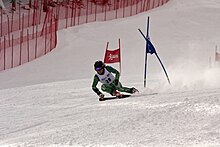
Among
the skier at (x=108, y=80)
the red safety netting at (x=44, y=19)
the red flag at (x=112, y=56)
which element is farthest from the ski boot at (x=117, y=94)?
the red safety netting at (x=44, y=19)

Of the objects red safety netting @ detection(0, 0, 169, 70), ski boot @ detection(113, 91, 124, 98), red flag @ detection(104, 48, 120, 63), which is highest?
red flag @ detection(104, 48, 120, 63)

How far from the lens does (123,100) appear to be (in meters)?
10.7

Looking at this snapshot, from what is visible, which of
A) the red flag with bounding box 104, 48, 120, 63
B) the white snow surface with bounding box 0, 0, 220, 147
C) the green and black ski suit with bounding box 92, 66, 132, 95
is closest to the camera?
the white snow surface with bounding box 0, 0, 220, 147

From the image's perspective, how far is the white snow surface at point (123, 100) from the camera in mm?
6871

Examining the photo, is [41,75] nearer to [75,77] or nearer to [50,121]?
[75,77]

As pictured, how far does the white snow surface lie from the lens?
6.87 metres

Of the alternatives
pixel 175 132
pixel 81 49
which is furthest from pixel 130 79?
pixel 175 132

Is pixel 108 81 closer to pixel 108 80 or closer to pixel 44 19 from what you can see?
pixel 108 80

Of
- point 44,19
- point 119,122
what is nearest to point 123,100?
point 119,122

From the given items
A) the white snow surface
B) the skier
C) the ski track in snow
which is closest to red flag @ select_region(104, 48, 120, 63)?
the white snow surface

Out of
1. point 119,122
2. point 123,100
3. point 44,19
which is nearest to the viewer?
point 119,122

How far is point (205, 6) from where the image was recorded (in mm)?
33594

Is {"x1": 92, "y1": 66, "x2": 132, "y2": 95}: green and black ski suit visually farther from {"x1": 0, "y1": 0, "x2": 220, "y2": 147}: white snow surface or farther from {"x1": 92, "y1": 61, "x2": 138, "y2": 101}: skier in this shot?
{"x1": 0, "y1": 0, "x2": 220, "y2": 147}: white snow surface

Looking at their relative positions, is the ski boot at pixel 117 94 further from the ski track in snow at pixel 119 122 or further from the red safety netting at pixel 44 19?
the red safety netting at pixel 44 19
